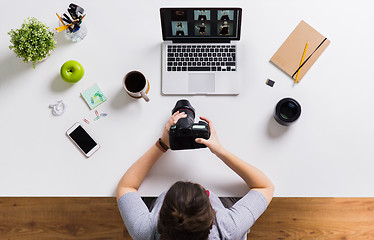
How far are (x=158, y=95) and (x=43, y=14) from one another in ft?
1.81

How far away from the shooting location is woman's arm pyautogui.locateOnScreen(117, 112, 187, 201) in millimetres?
1019

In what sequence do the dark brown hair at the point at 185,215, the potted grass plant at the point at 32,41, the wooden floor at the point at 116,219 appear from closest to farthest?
the dark brown hair at the point at 185,215, the potted grass plant at the point at 32,41, the wooden floor at the point at 116,219

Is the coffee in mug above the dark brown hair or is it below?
above

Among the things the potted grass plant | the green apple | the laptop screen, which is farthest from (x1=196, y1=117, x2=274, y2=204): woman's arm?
the potted grass plant

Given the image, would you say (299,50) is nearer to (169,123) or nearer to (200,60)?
(200,60)

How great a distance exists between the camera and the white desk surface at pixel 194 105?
1057 millimetres

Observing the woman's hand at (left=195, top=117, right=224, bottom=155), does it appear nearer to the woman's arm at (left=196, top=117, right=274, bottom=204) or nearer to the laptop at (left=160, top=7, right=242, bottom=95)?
the woman's arm at (left=196, top=117, right=274, bottom=204)

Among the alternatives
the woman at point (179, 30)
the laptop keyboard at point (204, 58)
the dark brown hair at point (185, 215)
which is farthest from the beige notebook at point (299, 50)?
the dark brown hair at point (185, 215)

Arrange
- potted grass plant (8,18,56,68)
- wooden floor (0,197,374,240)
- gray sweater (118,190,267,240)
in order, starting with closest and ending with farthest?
gray sweater (118,190,267,240), potted grass plant (8,18,56,68), wooden floor (0,197,374,240)

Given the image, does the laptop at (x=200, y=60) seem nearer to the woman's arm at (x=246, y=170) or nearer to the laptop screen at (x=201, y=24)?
the laptop screen at (x=201, y=24)

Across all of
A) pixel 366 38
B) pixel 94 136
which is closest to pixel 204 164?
pixel 94 136

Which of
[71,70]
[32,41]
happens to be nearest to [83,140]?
[71,70]

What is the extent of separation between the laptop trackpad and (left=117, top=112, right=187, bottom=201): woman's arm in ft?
0.67

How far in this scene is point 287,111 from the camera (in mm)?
1076
